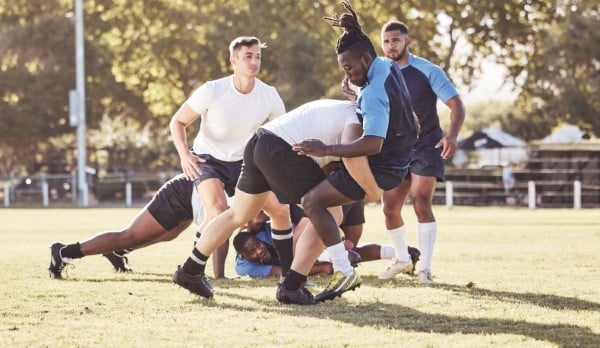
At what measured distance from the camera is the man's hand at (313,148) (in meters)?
7.71

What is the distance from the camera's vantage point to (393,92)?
8.02 metres

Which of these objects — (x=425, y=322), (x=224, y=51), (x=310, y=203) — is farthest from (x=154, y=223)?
(x=224, y=51)

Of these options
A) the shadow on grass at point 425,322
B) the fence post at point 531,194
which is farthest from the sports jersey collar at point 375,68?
the fence post at point 531,194

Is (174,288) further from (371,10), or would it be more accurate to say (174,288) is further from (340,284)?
(371,10)

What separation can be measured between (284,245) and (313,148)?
1.99 meters

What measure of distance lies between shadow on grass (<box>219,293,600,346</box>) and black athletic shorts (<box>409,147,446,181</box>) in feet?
7.72

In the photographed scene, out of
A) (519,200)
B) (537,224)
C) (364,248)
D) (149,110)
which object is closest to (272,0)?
(149,110)

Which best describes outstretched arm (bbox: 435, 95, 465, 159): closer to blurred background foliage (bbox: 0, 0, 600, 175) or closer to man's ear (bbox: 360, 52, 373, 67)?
man's ear (bbox: 360, 52, 373, 67)

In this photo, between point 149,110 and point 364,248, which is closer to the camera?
point 364,248

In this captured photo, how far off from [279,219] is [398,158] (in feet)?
5.39

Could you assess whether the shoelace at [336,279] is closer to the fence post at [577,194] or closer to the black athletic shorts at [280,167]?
the black athletic shorts at [280,167]

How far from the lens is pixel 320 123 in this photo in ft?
26.5

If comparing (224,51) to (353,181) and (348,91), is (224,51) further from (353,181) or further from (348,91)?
(353,181)

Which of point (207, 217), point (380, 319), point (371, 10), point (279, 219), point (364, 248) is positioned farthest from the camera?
point (371, 10)
